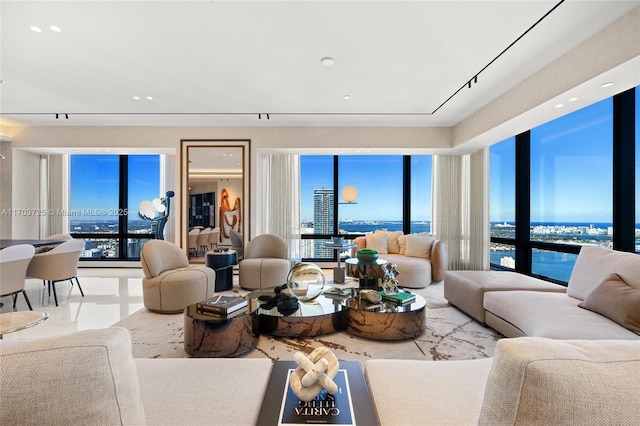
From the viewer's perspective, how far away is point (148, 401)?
1.22 meters

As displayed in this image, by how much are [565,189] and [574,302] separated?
2795 mm

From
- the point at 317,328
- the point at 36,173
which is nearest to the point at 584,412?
the point at 317,328

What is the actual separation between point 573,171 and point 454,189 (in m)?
2.03

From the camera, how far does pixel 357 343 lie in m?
2.74

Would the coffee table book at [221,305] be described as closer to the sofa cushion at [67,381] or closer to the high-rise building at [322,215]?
the sofa cushion at [67,381]

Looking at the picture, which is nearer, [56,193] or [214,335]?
[214,335]

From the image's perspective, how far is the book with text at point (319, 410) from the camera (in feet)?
3.55

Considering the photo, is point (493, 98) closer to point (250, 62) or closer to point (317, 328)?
point (250, 62)

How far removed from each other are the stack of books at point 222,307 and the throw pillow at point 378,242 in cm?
355

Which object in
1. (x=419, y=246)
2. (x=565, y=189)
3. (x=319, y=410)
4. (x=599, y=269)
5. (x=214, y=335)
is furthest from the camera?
(x=419, y=246)

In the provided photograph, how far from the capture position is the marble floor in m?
3.23

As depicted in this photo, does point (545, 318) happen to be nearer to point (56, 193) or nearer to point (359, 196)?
point (359, 196)

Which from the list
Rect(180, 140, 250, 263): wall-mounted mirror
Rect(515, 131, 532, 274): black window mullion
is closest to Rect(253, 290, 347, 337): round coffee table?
Rect(180, 140, 250, 263): wall-mounted mirror

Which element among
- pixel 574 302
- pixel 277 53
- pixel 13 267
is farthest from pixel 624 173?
pixel 13 267
